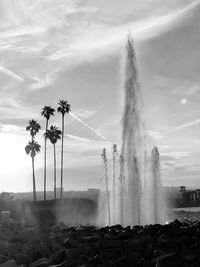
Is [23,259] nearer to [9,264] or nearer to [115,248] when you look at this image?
[9,264]

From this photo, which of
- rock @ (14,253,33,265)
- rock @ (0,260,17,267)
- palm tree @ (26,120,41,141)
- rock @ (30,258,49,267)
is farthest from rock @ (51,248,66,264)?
palm tree @ (26,120,41,141)

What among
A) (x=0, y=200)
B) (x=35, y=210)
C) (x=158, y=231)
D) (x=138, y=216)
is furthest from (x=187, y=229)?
(x=0, y=200)

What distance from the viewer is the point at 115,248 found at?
19172 mm

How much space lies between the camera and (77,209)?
215 ft

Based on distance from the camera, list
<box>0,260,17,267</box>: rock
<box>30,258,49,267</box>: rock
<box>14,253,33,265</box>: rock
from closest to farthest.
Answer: <box>30,258,49,267</box>: rock < <box>0,260,17,267</box>: rock < <box>14,253,33,265</box>: rock

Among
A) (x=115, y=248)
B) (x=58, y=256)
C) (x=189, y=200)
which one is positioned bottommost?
(x=58, y=256)

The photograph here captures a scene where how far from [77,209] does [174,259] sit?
50.0 metres

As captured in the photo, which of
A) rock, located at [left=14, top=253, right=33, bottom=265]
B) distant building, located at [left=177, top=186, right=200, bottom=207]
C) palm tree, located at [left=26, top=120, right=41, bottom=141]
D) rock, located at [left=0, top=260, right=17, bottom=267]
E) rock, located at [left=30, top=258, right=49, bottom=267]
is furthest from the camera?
distant building, located at [left=177, top=186, right=200, bottom=207]

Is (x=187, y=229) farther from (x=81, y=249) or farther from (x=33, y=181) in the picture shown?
(x=33, y=181)

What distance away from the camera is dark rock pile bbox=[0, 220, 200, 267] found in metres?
16.9

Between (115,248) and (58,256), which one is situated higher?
(115,248)

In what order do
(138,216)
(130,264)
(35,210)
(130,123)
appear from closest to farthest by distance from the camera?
(130,264)
(138,216)
(130,123)
(35,210)

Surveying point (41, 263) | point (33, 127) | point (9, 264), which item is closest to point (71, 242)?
point (41, 263)

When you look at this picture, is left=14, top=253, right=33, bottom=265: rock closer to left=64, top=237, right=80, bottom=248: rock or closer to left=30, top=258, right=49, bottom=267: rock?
left=30, top=258, right=49, bottom=267: rock
